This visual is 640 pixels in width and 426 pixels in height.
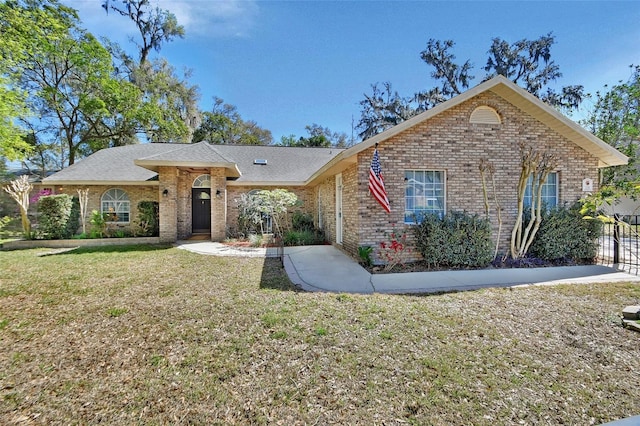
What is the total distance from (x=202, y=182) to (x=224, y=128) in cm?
1753

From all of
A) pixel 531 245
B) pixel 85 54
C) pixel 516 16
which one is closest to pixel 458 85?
pixel 516 16

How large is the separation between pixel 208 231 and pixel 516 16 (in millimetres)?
14701

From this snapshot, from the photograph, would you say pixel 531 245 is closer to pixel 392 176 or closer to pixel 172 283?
pixel 392 176

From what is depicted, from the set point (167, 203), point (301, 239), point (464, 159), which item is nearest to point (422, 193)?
point (464, 159)

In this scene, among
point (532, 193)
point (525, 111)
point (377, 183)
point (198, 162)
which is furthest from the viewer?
point (198, 162)

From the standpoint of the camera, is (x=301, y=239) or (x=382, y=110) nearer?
(x=301, y=239)

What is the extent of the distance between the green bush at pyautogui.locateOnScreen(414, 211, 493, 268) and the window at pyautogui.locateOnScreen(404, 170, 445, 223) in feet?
1.43

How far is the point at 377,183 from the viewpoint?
22.5 feet

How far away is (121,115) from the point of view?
2156 centimetres

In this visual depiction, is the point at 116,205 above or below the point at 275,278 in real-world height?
above

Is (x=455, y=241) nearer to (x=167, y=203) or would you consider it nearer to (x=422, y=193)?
(x=422, y=193)

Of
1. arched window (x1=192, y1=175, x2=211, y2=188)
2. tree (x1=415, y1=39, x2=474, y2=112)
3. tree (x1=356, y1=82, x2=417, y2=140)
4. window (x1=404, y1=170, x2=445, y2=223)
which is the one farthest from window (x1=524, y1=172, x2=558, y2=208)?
tree (x1=356, y1=82, x2=417, y2=140)

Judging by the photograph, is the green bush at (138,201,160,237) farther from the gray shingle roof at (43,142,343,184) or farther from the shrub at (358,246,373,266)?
the shrub at (358,246,373,266)

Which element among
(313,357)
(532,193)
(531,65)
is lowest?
(313,357)
